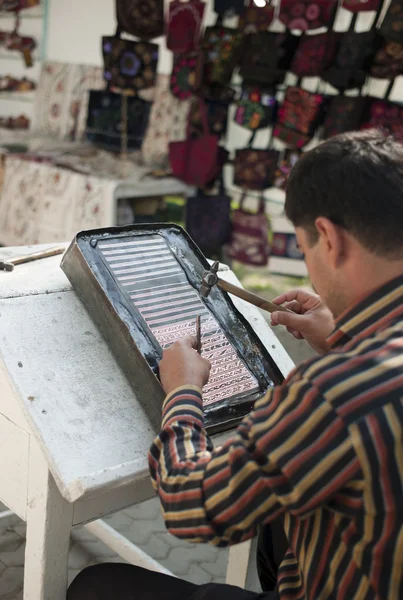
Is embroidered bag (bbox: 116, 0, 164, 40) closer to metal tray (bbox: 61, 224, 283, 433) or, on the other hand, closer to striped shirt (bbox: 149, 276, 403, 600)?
metal tray (bbox: 61, 224, 283, 433)

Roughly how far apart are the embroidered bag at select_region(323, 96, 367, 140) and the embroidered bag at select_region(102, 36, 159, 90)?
4.36 ft

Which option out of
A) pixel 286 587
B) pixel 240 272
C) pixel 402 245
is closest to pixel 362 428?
pixel 402 245

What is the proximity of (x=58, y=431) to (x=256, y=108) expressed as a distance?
324 cm

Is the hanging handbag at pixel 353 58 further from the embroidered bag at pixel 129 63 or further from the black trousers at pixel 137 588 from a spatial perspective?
the black trousers at pixel 137 588

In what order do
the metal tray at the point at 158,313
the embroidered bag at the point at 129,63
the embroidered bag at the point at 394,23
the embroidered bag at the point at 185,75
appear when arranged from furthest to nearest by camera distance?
the embroidered bag at the point at 129,63 → the embroidered bag at the point at 185,75 → the embroidered bag at the point at 394,23 → the metal tray at the point at 158,313

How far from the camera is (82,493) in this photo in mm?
1081

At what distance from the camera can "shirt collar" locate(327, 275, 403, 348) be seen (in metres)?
0.94

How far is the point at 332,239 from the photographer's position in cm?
97

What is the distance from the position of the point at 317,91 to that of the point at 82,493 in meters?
3.20

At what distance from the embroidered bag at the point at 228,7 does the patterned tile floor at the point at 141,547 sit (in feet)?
9.45

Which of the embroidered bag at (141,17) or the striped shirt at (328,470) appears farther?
the embroidered bag at (141,17)

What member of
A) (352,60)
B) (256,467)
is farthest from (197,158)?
(256,467)

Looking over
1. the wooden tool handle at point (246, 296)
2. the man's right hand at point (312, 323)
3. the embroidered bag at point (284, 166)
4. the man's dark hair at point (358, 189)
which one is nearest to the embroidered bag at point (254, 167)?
the embroidered bag at point (284, 166)

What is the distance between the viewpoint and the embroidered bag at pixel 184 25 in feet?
13.4
